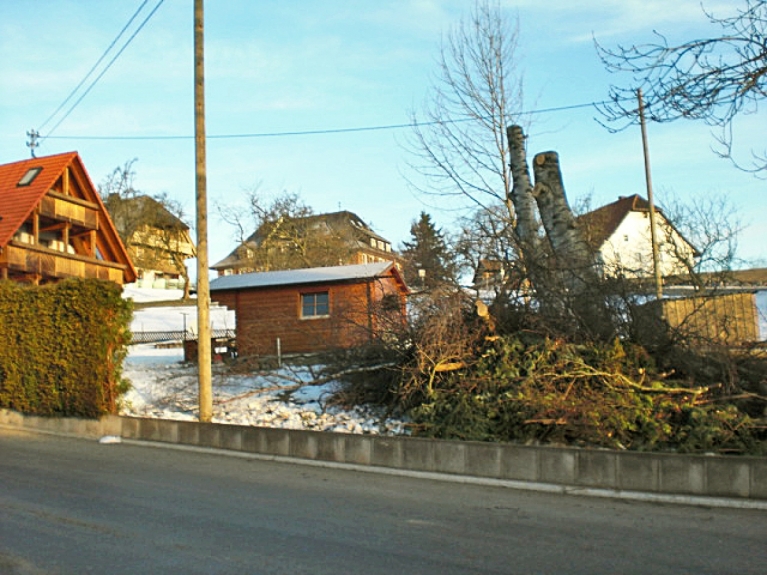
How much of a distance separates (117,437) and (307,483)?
17.3ft

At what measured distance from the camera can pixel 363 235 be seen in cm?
6181

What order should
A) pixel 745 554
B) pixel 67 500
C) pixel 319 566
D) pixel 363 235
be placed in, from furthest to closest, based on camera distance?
1. pixel 363 235
2. pixel 67 500
3. pixel 745 554
4. pixel 319 566

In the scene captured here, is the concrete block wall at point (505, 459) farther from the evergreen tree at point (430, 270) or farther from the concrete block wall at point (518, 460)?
the evergreen tree at point (430, 270)

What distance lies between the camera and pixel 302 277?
2416 centimetres

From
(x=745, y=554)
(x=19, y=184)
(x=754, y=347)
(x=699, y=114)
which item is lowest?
(x=745, y=554)

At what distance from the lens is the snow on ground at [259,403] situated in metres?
11.6

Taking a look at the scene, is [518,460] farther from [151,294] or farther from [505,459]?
[151,294]

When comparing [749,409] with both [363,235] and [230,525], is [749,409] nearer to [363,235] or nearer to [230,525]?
[230,525]

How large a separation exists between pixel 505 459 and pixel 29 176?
2662cm

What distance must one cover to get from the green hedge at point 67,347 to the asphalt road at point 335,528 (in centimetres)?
359

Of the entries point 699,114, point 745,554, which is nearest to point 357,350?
point 699,114

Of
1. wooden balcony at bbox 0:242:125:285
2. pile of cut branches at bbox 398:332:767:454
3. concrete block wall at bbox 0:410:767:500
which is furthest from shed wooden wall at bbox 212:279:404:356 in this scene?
pile of cut branches at bbox 398:332:767:454

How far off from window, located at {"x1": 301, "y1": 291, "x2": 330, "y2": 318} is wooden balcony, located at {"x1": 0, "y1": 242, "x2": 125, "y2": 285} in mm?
7200

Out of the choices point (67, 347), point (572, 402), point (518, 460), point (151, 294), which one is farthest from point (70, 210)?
point (151, 294)
